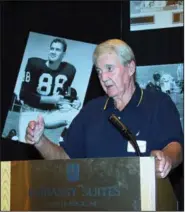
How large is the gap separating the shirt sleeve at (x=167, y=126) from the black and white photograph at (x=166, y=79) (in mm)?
1173

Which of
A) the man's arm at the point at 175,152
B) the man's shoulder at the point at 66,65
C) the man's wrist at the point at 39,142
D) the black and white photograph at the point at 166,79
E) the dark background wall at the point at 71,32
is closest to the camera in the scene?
the man's arm at the point at 175,152

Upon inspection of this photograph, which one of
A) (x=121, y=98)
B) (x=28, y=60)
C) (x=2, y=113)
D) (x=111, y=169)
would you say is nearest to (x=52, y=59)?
(x=28, y=60)

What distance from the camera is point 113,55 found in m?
2.01

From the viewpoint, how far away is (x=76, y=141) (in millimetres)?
2061

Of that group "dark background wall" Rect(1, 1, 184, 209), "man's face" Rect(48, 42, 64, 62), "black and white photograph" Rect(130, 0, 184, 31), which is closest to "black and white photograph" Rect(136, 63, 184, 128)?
"dark background wall" Rect(1, 1, 184, 209)

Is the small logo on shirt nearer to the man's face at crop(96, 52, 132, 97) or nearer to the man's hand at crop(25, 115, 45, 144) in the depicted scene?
the man's hand at crop(25, 115, 45, 144)

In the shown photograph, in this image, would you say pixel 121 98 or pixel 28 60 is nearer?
pixel 121 98

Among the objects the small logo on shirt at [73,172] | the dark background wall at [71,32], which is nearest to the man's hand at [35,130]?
the small logo on shirt at [73,172]

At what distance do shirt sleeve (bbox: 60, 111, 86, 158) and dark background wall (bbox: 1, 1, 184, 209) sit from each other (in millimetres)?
1137

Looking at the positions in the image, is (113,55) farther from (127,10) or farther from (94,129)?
(127,10)

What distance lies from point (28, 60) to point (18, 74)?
5.0 inches

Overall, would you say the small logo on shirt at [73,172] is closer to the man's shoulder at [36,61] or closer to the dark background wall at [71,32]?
the dark background wall at [71,32]

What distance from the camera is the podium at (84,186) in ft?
4.37

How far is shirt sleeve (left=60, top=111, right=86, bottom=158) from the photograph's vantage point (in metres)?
2.05
